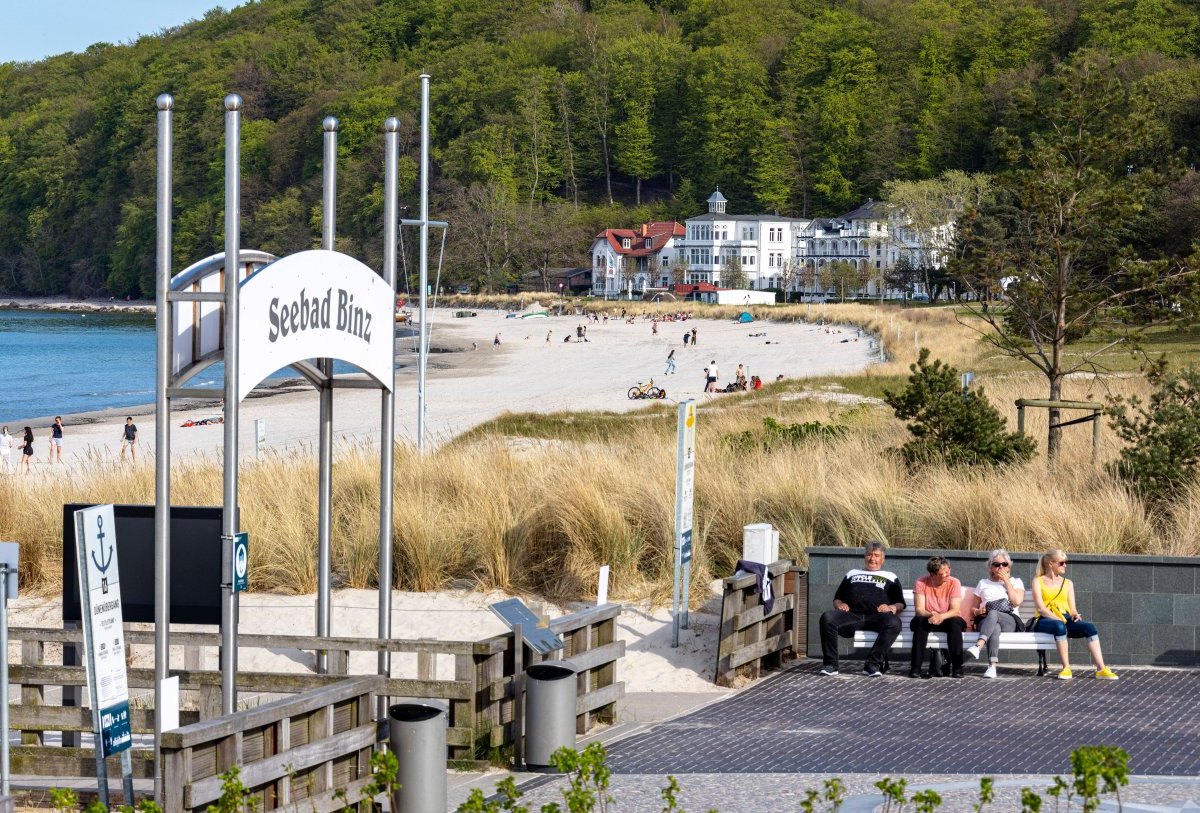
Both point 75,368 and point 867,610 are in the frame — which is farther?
point 75,368

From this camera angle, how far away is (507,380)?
53.4 m

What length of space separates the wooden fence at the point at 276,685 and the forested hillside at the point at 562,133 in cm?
12521

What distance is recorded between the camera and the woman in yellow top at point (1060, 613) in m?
10.6

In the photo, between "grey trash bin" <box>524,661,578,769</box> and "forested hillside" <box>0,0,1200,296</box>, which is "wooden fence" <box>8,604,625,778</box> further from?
"forested hillside" <box>0,0,1200,296</box>

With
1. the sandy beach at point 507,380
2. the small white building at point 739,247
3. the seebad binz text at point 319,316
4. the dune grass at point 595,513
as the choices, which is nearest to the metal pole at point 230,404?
the seebad binz text at point 319,316

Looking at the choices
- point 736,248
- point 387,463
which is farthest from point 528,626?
point 736,248

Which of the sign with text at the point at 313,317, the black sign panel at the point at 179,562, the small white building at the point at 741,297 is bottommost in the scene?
the black sign panel at the point at 179,562

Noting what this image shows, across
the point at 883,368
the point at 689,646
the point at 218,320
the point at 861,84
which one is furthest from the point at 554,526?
the point at 861,84

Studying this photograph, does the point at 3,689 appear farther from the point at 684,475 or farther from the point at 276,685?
the point at 684,475

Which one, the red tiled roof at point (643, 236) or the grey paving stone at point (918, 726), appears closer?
the grey paving stone at point (918, 726)

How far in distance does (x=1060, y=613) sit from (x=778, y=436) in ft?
24.6

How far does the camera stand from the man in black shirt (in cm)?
1066

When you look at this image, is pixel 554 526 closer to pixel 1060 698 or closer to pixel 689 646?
pixel 689 646

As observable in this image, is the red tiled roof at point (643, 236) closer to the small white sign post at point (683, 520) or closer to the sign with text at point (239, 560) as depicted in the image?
the small white sign post at point (683, 520)
